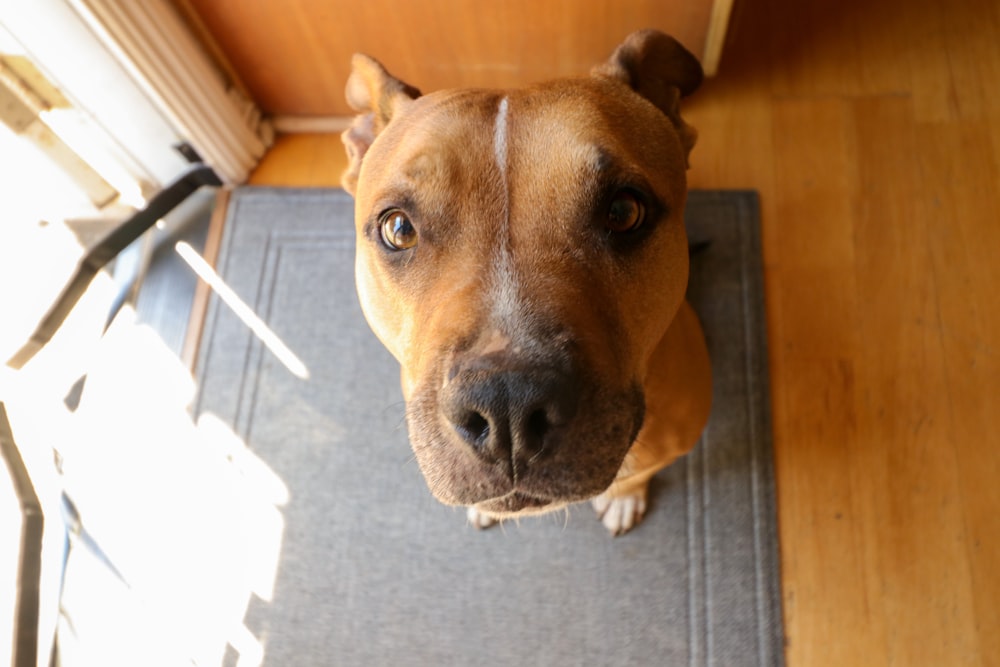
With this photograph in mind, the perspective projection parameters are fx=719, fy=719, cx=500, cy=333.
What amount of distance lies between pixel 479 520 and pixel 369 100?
1461 mm

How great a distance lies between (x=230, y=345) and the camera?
296 centimetres

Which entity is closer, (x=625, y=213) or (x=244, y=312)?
(x=625, y=213)

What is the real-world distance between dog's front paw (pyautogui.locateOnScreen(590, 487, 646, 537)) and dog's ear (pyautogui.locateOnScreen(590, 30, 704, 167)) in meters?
1.21

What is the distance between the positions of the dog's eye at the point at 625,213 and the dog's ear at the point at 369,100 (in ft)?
2.39

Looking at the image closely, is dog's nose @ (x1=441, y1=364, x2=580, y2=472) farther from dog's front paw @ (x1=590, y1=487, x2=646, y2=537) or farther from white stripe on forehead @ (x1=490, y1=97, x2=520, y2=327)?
dog's front paw @ (x1=590, y1=487, x2=646, y2=537)

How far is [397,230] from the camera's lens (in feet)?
5.50

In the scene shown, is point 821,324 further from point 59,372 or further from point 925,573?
point 59,372

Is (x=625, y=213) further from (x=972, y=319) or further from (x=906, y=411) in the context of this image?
(x=972, y=319)

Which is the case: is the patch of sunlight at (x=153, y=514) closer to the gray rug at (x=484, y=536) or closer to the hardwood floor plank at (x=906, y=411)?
the gray rug at (x=484, y=536)

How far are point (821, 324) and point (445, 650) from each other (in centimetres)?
188

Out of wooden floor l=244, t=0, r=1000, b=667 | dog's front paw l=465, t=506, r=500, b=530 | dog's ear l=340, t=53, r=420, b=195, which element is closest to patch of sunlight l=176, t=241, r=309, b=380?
wooden floor l=244, t=0, r=1000, b=667

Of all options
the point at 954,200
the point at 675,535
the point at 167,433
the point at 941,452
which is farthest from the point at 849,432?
the point at 167,433

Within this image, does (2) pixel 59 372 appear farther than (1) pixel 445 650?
Yes

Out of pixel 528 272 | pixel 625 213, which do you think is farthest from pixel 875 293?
pixel 528 272
